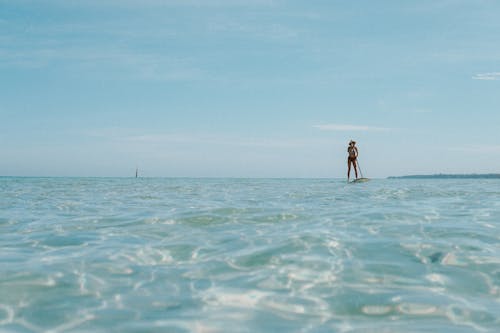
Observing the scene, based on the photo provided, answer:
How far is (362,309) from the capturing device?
3.56 m

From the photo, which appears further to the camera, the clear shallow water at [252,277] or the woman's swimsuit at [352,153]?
the woman's swimsuit at [352,153]

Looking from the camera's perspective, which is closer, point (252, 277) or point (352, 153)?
point (252, 277)

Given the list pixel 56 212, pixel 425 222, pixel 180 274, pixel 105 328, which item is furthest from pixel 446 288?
→ pixel 56 212

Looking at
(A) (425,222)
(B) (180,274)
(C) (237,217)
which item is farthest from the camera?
(C) (237,217)

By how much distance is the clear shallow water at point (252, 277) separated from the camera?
3359mm

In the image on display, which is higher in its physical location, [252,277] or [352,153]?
[352,153]

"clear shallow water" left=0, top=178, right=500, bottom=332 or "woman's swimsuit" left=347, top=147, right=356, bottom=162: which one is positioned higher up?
"woman's swimsuit" left=347, top=147, right=356, bottom=162

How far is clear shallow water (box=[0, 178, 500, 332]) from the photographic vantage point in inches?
132

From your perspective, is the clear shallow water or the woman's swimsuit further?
the woman's swimsuit

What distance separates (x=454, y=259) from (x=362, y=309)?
2176 mm

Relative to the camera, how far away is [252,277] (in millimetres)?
4512

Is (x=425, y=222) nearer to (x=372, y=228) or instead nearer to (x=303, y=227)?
(x=372, y=228)

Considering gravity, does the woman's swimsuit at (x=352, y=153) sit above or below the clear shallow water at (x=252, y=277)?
above

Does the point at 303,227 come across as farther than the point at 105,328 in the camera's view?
Yes
